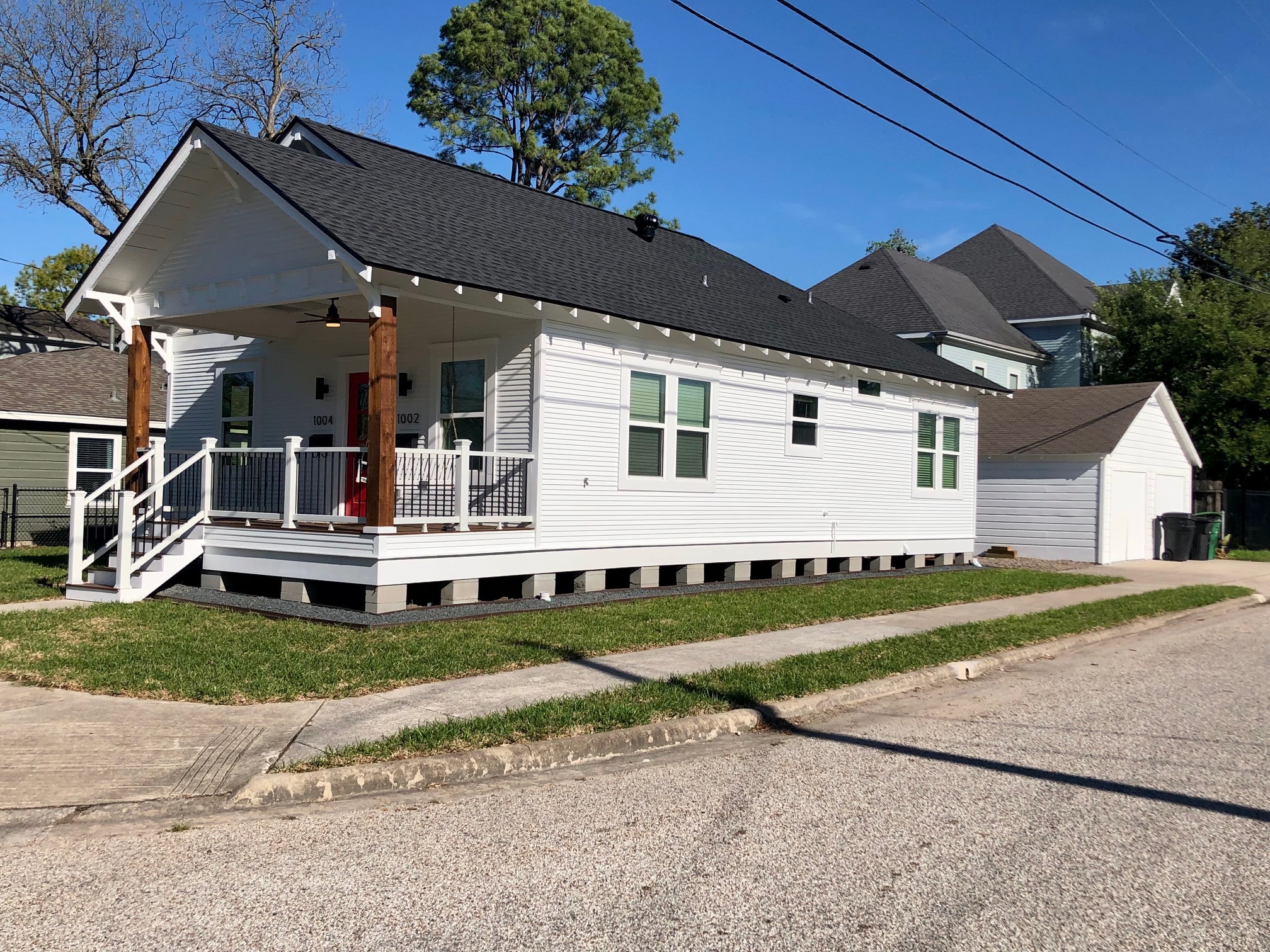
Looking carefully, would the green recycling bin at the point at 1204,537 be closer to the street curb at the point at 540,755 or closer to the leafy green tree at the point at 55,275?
the street curb at the point at 540,755

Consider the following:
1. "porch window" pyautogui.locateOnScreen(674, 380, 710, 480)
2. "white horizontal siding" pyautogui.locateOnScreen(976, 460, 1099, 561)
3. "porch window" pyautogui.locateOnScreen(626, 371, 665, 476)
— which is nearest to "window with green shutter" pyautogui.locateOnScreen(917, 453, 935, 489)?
"white horizontal siding" pyautogui.locateOnScreen(976, 460, 1099, 561)

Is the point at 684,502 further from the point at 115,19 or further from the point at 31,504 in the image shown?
the point at 115,19

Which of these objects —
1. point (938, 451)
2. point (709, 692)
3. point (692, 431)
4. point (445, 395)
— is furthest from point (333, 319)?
point (938, 451)

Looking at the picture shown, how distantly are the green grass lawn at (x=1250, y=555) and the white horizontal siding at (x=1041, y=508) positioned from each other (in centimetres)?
637

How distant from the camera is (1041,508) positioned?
2684cm

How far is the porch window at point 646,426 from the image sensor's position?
15.9 m

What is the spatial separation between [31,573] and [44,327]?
24.4 metres

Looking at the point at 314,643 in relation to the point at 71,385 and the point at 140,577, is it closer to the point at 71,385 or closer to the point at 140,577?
the point at 140,577

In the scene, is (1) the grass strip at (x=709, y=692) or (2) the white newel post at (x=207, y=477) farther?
(2) the white newel post at (x=207, y=477)

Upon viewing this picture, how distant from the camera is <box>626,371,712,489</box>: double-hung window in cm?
1592

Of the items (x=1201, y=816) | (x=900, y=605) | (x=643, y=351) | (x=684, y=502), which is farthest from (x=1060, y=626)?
(x=1201, y=816)

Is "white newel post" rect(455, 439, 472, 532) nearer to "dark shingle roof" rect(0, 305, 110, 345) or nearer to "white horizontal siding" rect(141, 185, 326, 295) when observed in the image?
"white horizontal siding" rect(141, 185, 326, 295)

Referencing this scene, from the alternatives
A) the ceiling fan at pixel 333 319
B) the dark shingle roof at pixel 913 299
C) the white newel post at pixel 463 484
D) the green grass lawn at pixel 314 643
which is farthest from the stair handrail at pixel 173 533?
the dark shingle roof at pixel 913 299

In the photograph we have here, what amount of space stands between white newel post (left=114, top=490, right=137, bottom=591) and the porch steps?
8cm
